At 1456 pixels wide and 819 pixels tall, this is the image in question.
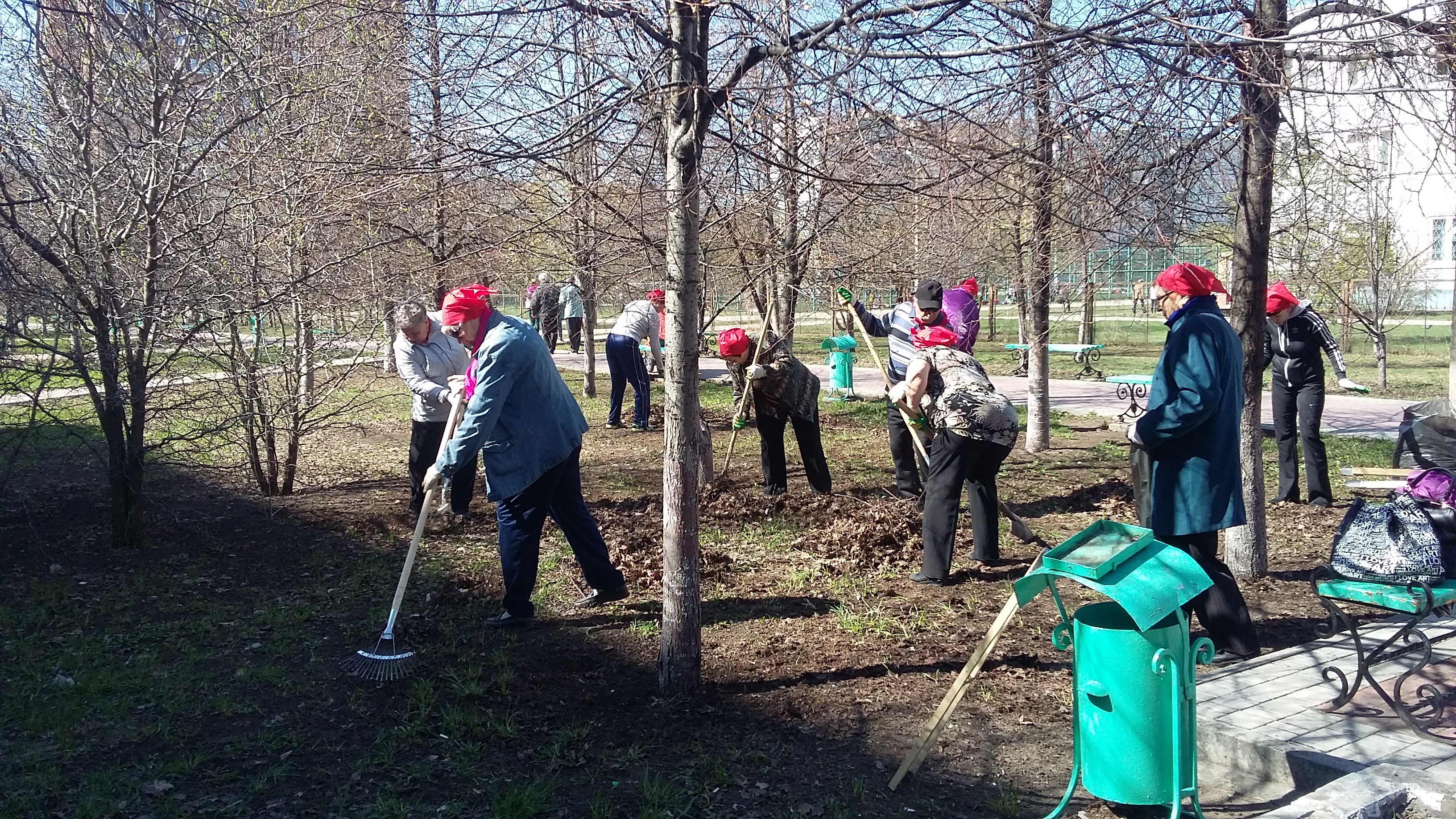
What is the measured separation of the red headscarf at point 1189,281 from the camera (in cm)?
458

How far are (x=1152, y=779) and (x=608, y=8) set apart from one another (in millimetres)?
3176

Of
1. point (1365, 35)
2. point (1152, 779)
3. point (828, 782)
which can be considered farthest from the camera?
point (1365, 35)

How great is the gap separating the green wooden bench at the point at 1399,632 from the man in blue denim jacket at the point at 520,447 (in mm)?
3384

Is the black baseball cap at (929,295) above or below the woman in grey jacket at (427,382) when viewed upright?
above

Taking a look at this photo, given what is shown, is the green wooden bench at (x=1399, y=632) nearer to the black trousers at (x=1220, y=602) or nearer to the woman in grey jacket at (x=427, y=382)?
the black trousers at (x=1220, y=602)

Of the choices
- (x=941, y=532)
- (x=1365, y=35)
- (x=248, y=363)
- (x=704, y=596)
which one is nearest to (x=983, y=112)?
(x=1365, y=35)

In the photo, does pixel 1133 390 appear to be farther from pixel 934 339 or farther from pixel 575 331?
pixel 575 331

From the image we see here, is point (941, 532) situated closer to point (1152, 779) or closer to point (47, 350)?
point (1152, 779)

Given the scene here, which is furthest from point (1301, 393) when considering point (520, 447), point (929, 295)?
point (520, 447)

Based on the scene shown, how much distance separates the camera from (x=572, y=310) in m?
14.1

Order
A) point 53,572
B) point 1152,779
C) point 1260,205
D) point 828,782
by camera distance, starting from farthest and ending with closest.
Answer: point 53,572 → point 1260,205 → point 828,782 → point 1152,779

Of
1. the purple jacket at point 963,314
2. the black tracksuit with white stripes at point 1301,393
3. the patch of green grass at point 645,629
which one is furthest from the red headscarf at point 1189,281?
the black tracksuit with white stripes at point 1301,393

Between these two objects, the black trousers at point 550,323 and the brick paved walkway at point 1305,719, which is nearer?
the brick paved walkway at point 1305,719

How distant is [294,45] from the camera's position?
675 cm
